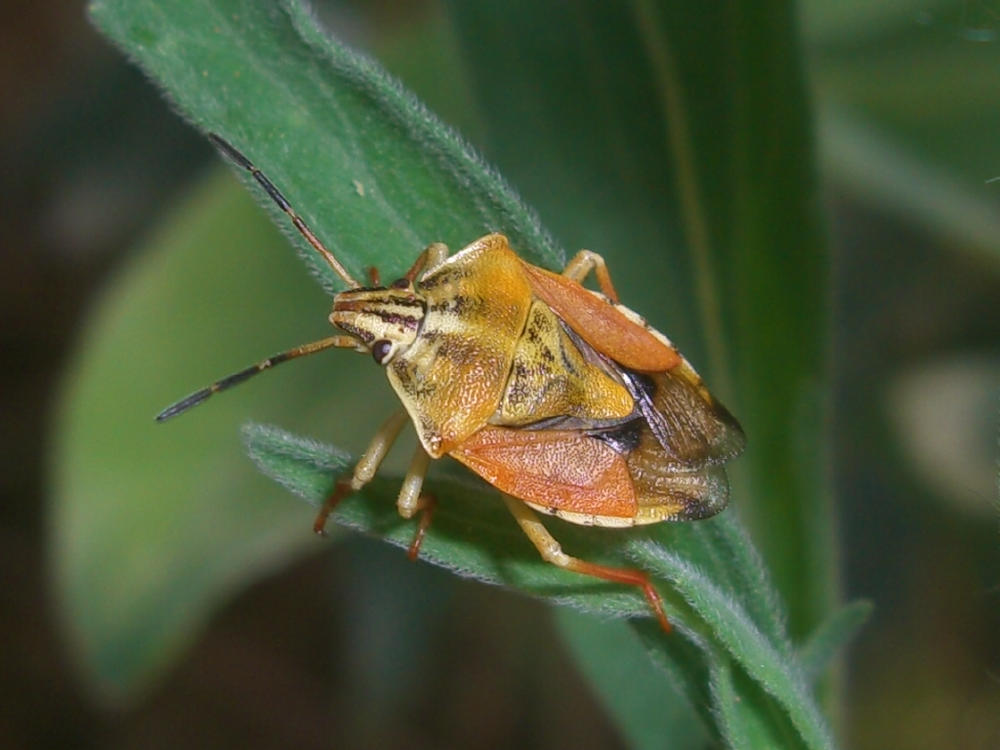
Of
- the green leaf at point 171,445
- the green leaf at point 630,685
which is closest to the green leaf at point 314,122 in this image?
the green leaf at point 630,685

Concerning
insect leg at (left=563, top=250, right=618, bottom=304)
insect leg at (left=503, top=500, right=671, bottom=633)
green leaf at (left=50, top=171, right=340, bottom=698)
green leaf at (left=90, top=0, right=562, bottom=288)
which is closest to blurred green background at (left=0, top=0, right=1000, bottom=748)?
green leaf at (left=50, top=171, right=340, bottom=698)

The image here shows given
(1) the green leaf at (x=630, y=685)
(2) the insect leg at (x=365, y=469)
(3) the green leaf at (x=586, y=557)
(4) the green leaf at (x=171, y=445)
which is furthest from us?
(4) the green leaf at (x=171, y=445)

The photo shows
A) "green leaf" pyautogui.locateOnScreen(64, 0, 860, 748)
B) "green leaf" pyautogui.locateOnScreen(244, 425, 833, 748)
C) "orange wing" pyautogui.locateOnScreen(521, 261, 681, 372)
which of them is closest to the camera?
"green leaf" pyautogui.locateOnScreen(244, 425, 833, 748)

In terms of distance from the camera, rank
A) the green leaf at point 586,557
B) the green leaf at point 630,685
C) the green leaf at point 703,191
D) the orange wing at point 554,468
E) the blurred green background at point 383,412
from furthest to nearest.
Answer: the blurred green background at point 383,412 < the green leaf at point 703,191 < the green leaf at point 630,685 < the orange wing at point 554,468 < the green leaf at point 586,557

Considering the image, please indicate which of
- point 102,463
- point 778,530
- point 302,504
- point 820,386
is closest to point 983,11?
point 820,386

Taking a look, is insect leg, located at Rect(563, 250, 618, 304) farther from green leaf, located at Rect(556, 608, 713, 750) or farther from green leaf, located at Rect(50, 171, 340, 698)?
green leaf, located at Rect(50, 171, 340, 698)

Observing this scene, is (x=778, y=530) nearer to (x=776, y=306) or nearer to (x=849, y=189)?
(x=776, y=306)

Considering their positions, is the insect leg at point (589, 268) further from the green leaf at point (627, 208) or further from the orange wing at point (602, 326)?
the green leaf at point (627, 208)
